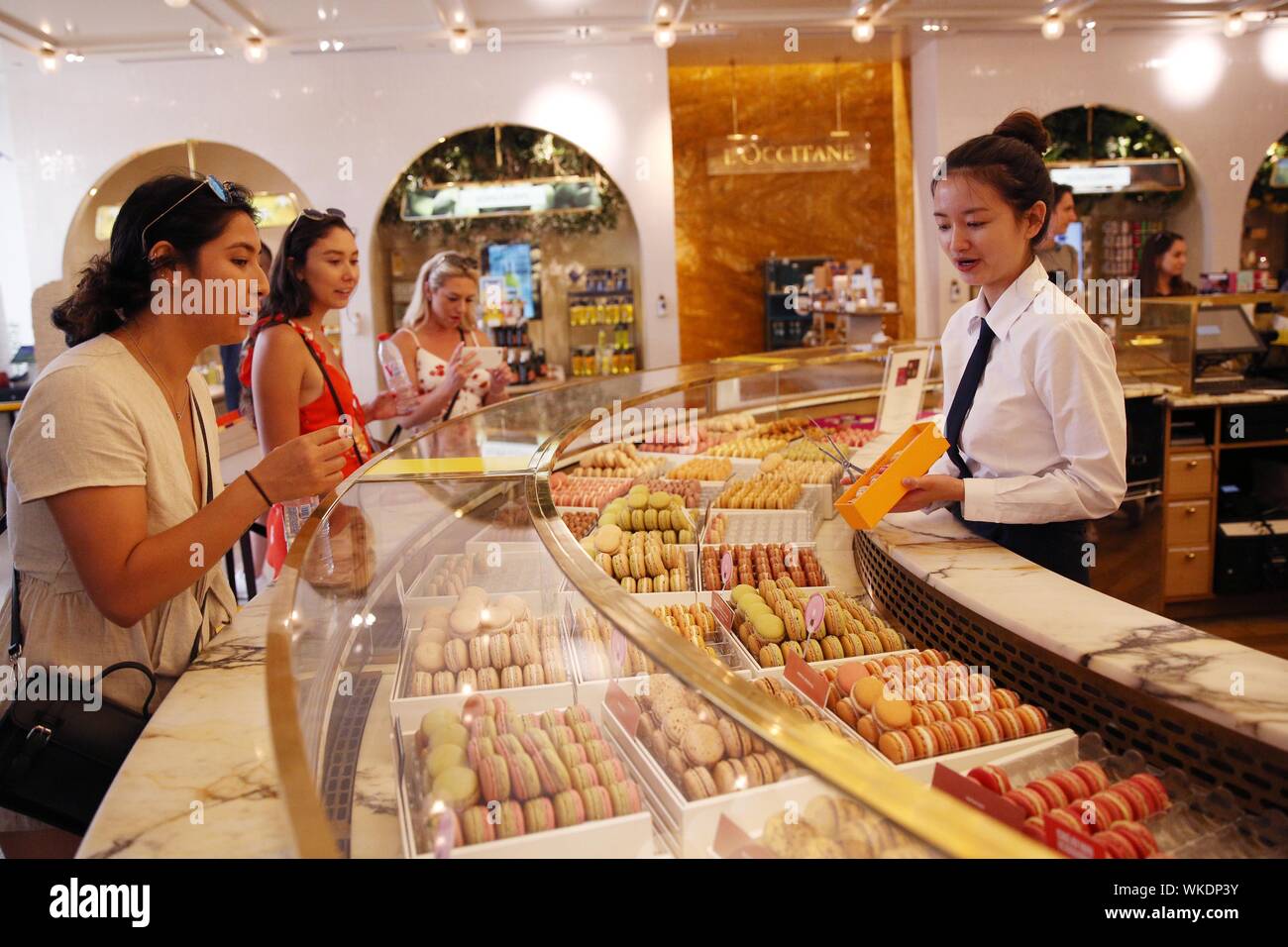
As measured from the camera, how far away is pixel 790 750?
917 millimetres

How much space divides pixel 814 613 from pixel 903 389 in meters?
2.19

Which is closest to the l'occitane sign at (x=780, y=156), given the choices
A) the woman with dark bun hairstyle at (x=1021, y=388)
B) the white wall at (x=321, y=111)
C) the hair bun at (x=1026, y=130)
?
the white wall at (x=321, y=111)

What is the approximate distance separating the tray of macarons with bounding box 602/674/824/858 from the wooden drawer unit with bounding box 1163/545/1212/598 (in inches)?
173

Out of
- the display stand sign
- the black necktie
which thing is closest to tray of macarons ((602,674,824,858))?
the black necktie

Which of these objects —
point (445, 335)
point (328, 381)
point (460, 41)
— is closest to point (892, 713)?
point (328, 381)

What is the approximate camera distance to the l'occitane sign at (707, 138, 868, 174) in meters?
9.16

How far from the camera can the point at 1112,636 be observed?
1.40 m

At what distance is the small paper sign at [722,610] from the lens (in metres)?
1.92

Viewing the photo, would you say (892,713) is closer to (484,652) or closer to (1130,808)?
(1130,808)
